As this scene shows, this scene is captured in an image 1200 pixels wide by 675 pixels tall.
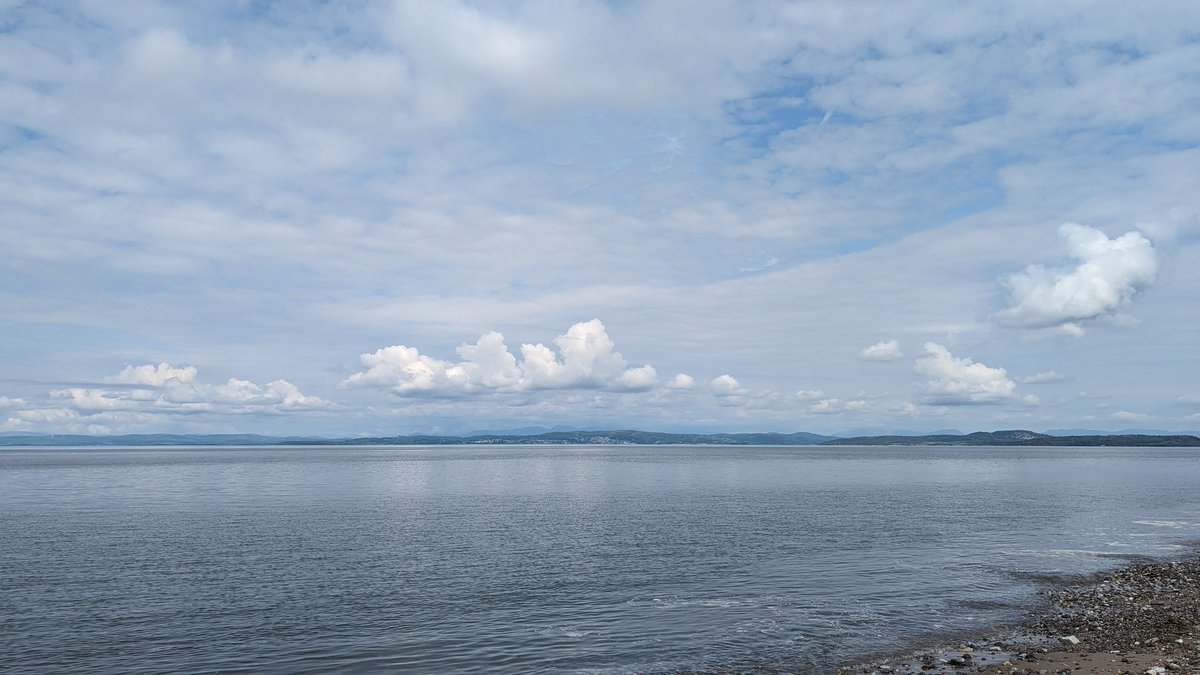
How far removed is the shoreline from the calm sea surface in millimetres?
1948

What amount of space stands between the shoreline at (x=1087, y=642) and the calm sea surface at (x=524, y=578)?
1948 mm

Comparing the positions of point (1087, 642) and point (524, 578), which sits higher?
point (1087, 642)

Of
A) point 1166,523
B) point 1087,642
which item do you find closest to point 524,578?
point 1087,642

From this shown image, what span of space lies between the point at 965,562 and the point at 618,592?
79.6ft

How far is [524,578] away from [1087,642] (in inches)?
1070

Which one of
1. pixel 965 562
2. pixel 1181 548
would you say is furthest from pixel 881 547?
pixel 1181 548

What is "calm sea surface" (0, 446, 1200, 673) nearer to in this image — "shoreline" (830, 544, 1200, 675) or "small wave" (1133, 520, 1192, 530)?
"small wave" (1133, 520, 1192, 530)

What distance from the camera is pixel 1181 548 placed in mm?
56406

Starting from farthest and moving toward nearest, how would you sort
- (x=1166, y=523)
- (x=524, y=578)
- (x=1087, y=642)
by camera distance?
1. (x=1166, y=523)
2. (x=524, y=578)
3. (x=1087, y=642)

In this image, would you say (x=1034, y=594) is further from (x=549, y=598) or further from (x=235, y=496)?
(x=235, y=496)

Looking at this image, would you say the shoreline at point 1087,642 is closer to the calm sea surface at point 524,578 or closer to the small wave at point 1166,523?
the calm sea surface at point 524,578

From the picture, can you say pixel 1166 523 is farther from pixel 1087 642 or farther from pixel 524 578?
pixel 524 578

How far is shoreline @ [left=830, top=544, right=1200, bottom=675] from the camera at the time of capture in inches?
1021

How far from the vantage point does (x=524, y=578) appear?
44.3 m
